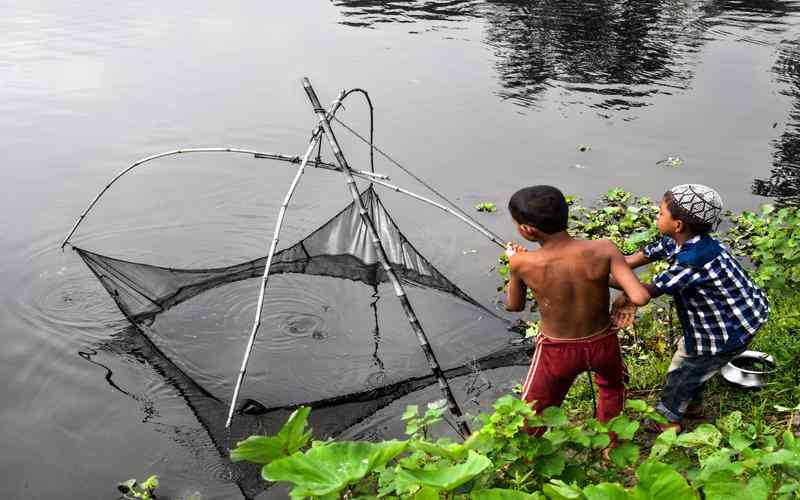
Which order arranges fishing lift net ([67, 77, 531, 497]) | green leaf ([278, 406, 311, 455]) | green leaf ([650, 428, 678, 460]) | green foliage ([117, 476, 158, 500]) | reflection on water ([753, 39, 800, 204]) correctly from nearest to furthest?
green leaf ([278, 406, 311, 455]), green leaf ([650, 428, 678, 460]), green foliage ([117, 476, 158, 500]), fishing lift net ([67, 77, 531, 497]), reflection on water ([753, 39, 800, 204])

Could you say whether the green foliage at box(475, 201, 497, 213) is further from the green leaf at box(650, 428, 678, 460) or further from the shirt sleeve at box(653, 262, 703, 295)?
the green leaf at box(650, 428, 678, 460)

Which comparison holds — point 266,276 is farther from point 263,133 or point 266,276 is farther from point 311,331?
point 263,133

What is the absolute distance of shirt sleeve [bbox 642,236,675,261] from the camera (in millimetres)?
3348

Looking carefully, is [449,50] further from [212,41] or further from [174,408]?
[174,408]

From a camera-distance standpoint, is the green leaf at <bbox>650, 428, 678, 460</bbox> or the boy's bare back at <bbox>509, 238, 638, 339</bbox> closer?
the green leaf at <bbox>650, 428, 678, 460</bbox>

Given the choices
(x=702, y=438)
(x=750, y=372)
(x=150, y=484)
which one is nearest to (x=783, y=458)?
(x=702, y=438)

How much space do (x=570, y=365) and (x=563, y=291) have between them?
1.11 feet

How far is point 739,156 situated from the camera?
874 centimetres

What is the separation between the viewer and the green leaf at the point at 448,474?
1827 millimetres

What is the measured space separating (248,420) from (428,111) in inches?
268

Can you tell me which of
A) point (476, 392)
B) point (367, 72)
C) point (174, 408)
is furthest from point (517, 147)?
point (174, 408)

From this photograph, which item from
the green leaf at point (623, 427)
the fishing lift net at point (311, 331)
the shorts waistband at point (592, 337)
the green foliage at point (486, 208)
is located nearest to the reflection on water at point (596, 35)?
the green foliage at point (486, 208)

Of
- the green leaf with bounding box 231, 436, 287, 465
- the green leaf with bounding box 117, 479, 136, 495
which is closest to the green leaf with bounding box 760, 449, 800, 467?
the green leaf with bounding box 231, 436, 287, 465

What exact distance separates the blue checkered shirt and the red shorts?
1.18 ft
